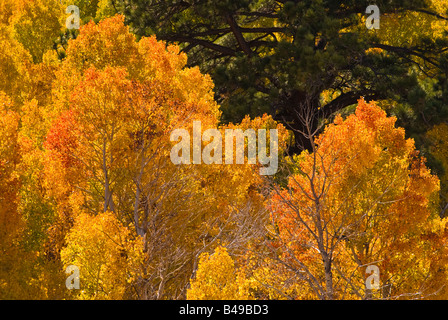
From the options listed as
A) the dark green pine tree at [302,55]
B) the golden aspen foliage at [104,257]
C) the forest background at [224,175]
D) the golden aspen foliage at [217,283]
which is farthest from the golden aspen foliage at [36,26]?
the golden aspen foliage at [217,283]

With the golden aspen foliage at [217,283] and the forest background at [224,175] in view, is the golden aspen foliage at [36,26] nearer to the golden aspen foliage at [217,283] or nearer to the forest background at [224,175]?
the forest background at [224,175]

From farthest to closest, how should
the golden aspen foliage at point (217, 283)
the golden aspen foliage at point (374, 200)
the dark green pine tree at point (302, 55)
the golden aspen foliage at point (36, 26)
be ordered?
the golden aspen foliage at point (36, 26)
the dark green pine tree at point (302, 55)
the golden aspen foliage at point (374, 200)
the golden aspen foliage at point (217, 283)

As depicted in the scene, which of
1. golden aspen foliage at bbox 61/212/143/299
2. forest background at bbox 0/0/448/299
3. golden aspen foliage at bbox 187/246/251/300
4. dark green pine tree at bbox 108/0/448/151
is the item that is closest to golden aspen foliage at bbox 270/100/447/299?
forest background at bbox 0/0/448/299

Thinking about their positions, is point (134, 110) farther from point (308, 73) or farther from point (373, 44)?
point (373, 44)

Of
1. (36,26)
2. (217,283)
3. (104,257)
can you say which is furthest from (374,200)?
(36,26)

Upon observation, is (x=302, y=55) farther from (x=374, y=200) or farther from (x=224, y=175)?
(x=374, y=200)

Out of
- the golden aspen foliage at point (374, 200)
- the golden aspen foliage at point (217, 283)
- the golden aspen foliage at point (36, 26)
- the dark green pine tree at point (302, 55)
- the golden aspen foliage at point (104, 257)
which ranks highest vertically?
the golden aspen foliage at point (36, 26)

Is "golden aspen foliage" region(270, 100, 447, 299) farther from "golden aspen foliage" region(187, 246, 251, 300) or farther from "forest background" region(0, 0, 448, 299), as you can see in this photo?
"golden aspen foliage" region(187, 246, 251, 300)

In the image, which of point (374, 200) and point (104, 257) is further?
point (374, 200)

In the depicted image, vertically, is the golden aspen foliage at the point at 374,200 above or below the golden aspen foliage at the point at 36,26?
below

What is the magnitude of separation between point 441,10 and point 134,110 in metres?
18.0

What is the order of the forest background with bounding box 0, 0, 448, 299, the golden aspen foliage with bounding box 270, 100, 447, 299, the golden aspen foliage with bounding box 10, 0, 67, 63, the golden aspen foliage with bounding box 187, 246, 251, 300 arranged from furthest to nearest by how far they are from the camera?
1. the golden aspen foliage with bounding box 10, 0, 67, 63
2. the golden aspen foliage with bounding box 270, 100, 447, 299
3. the forest background with bounding box 0, 0, 448, 299
4. the golden aspen foliage with bounding box 187, 246, 251, 300

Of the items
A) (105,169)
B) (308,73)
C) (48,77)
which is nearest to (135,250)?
(105,169)

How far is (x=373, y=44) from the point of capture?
35312 mm
